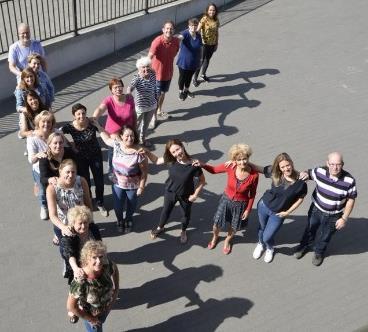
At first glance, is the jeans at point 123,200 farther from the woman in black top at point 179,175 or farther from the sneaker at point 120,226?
the woman in black top at point 179,175

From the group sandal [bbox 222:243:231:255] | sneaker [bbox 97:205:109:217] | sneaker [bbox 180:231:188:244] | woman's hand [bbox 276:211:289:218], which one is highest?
woman's hand [bbox 276:211:289:218]

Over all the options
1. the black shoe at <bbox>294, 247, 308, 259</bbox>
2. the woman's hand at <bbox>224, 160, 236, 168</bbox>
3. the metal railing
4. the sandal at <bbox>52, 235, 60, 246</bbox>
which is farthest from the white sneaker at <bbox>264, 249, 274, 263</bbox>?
the metal railing

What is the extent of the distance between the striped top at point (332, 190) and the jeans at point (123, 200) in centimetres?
215

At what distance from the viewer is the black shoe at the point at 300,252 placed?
20.3ft

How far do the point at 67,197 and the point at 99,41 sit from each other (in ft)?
19.7

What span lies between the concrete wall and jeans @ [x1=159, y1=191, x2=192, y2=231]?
449 cm

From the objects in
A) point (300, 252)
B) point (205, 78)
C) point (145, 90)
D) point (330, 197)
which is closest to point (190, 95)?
point (205, 78)

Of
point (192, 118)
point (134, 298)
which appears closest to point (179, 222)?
point (134, 298)

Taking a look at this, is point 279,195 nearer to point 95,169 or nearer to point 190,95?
point 95,169

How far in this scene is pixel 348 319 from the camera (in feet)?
17.9

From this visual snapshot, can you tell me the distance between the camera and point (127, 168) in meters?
5.66

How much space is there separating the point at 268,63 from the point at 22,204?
654cm

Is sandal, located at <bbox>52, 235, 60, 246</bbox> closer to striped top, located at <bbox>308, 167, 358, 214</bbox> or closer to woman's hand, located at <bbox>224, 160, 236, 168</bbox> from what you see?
woman's hand, located at <bbox>224, 160, 236, 168</bbox>

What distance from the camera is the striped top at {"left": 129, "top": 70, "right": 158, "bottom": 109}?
23.1 ft
